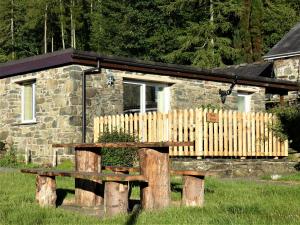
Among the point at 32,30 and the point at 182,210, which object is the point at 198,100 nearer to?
the point at 182,210

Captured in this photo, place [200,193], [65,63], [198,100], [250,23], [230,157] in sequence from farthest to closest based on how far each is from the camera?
[250,23] < [198,100] < [65,63] < [230,157] < [200,193]

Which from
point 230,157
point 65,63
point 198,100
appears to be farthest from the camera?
point 198,100

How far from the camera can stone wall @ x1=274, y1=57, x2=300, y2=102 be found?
2515 centimetres

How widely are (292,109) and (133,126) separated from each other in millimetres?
4765

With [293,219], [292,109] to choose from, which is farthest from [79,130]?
[293,219]

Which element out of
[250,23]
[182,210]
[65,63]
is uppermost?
[250,23]

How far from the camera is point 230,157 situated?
563 inches

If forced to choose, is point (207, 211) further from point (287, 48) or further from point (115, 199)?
point (287, 48)

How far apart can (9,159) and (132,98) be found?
4219 millimetres

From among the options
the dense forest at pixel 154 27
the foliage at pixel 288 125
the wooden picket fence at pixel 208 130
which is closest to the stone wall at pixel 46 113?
the wooden picket fence at pixel 208 130

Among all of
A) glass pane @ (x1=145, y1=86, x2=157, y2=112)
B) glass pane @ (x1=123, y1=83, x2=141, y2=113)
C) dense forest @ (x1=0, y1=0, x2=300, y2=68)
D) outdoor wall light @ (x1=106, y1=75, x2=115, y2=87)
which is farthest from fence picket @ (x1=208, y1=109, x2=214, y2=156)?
dense forest @ (x1=0, y1=0, x2=300, y2=68)

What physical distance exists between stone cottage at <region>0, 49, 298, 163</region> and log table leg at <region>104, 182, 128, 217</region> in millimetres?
8414

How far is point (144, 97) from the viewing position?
17.2m

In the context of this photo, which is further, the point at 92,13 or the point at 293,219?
the point at 92,13
